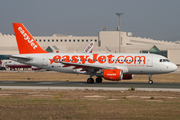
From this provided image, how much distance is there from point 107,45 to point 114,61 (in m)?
98.3

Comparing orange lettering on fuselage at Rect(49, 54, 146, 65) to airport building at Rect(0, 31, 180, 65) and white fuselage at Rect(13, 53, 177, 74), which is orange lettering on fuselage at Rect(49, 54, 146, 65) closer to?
white fuselage at Rect(13, 53, 177, 74)

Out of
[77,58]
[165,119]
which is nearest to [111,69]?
[77,58]

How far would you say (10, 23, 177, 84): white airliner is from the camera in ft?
125

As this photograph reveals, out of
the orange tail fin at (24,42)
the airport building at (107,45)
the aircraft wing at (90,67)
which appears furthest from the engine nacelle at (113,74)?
the airport building at (107,45)

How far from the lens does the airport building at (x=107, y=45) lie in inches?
4611

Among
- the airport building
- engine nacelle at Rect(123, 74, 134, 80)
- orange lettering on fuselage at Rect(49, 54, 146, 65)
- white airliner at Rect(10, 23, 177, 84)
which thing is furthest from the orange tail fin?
the airport building

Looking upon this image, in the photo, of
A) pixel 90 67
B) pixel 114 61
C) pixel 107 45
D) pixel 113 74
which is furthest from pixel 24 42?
pixel 107 45

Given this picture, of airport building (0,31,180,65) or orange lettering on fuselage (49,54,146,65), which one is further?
airport building (0,31,180,65)

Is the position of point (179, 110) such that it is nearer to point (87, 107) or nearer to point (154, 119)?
point (154, 119)

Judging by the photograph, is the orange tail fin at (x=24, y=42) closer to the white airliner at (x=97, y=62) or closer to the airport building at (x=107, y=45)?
the white airliner at (x=97, y=62)

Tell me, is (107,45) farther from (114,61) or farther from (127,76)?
(114,61)

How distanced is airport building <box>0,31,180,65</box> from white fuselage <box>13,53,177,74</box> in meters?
50.7

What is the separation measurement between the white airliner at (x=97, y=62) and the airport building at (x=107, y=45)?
48.6 meters

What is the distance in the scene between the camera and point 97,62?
3956cm
